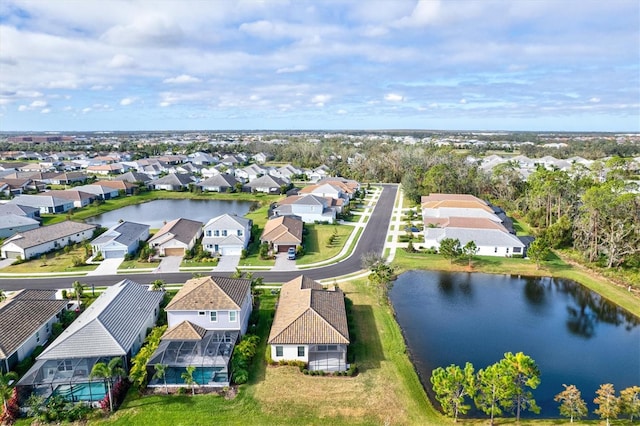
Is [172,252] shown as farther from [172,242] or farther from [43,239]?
[43,239]

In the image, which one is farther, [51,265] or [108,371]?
[51,265]

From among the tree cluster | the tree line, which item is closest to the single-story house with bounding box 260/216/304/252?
the tree cluster

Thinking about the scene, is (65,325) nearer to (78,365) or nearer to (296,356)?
(78,365)

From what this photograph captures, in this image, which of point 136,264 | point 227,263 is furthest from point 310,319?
point 136,264

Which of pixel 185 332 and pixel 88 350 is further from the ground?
pixel 88 350

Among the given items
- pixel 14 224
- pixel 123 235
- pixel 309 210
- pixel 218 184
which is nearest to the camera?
pixel 123 235

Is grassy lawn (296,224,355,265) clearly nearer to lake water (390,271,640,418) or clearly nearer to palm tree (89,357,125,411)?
lake water (390,271,640,418)
